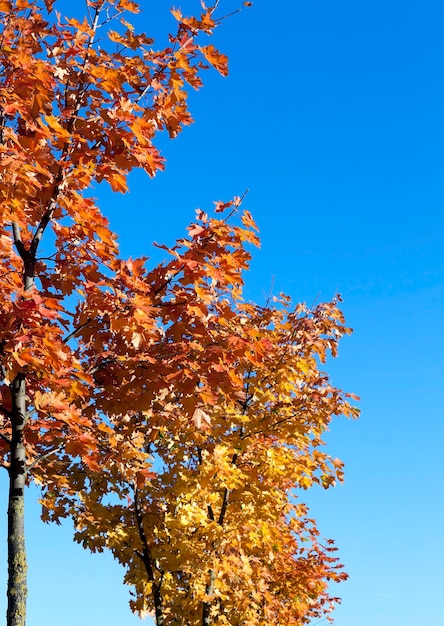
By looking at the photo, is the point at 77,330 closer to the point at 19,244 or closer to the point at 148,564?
the point at 19,244

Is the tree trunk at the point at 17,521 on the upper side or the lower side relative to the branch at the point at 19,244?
lower

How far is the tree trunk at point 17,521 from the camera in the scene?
6801 mm

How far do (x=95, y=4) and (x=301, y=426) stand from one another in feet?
24.3

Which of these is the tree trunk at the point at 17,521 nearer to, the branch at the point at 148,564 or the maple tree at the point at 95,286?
the maple tree at the point at 95,286

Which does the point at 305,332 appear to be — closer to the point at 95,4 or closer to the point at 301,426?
the point at 301,426

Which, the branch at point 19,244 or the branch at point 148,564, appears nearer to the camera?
the branch at point 19,244

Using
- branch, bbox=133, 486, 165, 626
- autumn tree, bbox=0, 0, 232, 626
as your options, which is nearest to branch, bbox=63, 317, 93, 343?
autumn tree, bbox=0, 0, 232, 626

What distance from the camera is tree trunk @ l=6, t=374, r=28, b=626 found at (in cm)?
680

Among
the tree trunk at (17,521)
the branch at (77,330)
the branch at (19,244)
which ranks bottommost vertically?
the tree trunk at (17,521)

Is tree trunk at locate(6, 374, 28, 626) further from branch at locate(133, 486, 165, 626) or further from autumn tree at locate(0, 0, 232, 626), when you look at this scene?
branch at locate(133, 486, 165, 626)

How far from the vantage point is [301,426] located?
39.3ft

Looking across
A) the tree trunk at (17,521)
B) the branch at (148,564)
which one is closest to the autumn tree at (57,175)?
the tree trunk at (17,521)

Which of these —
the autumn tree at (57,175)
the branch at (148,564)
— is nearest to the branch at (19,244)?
the autumn tree at (57,175)

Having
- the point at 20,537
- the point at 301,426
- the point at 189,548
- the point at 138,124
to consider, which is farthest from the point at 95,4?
the point at 189,548
